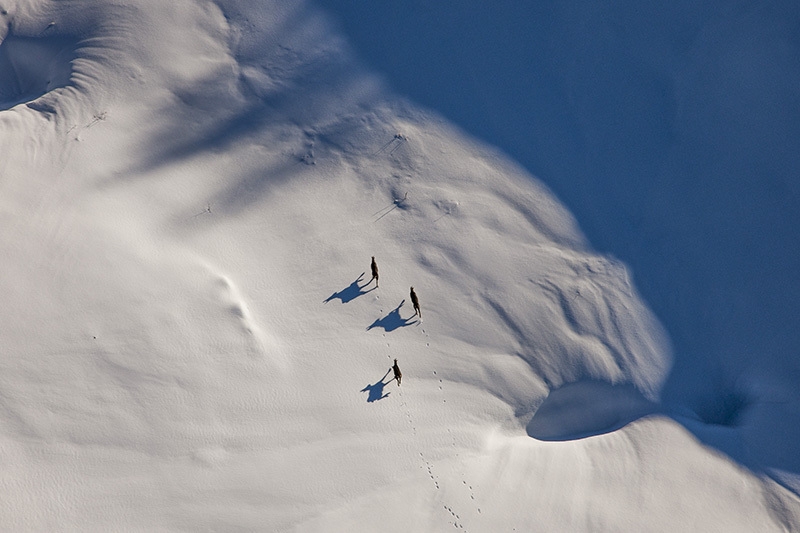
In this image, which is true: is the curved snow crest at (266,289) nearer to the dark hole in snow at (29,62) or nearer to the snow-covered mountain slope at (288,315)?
the snow-covered mountain slope at (288,315)

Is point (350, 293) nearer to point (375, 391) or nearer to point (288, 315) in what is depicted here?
point (288, 315)

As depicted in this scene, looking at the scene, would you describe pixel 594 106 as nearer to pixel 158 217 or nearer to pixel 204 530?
pixel 158 217

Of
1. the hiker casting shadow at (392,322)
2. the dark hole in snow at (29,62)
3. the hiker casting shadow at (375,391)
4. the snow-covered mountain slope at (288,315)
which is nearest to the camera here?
the snow-covered mountain slope at (288,315)

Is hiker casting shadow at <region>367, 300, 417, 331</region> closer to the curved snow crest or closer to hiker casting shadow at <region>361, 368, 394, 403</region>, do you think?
the curved snow crest

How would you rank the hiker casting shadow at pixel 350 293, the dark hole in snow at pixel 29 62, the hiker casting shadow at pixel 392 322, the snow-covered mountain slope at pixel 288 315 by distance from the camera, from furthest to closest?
1. the dark hole in snow at pixel 29 62
2. the hiker casting shadow at pixel 350 293
3. the hiker casting shadow at pixel 392 322
4. the snow-covered mountain slope at pixel 288 315

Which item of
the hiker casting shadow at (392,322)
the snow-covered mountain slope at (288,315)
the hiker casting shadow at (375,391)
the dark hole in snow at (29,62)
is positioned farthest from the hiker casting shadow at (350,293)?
the dark hole in snow at (29,62)

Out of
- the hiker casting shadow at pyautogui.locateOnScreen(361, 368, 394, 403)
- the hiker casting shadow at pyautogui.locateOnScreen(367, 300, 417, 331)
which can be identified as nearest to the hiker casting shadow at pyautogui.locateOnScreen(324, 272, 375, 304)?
the hiker casting shadow at pyautogui.locateOnScreen(367, 300, 417, 331)
